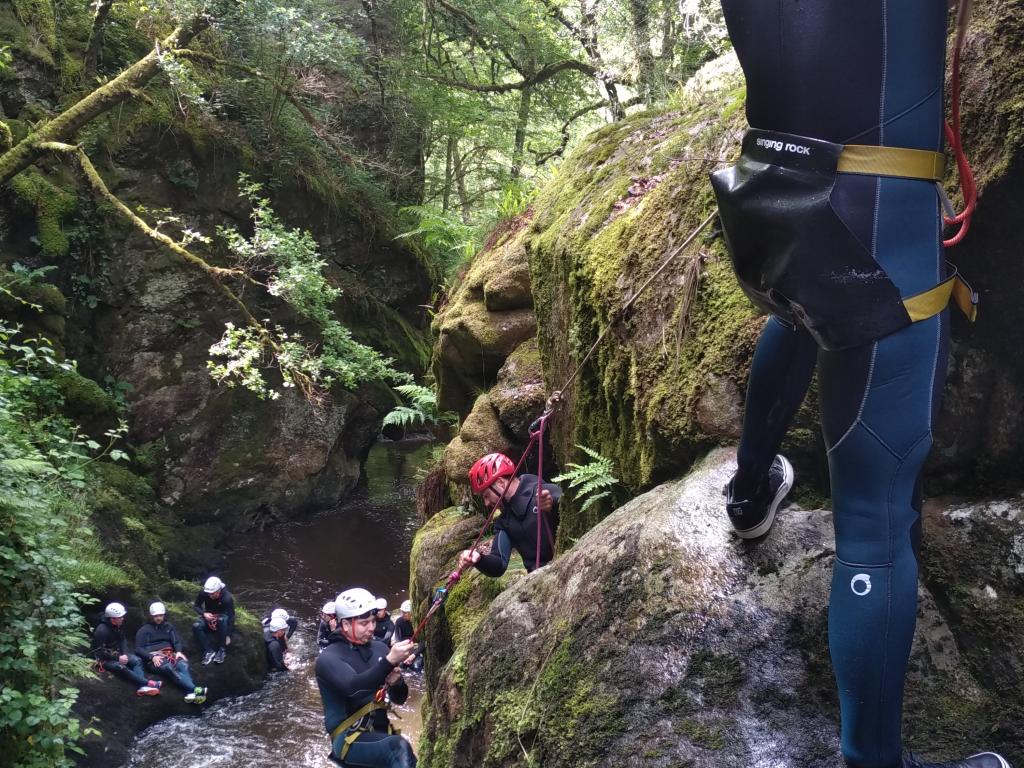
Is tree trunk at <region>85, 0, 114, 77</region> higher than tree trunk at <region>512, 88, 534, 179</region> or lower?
higher

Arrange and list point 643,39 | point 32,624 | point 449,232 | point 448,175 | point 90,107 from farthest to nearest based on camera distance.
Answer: point 448,175 → point 449,232 → point 90,107 → point 643,39 → point 32,624

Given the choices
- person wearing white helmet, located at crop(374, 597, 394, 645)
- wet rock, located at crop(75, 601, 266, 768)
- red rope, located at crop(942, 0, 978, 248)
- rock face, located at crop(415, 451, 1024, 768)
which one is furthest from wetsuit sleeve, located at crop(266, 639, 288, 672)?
red rope, located at crop(942, 0, 978, 248)

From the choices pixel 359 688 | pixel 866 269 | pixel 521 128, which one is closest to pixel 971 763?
pixel 866 269

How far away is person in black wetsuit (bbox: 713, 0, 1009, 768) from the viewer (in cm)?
172

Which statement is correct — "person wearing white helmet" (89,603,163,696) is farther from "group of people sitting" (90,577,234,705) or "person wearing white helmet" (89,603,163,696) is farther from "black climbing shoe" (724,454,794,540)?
"black climbing shoe" (724,454,794,540)

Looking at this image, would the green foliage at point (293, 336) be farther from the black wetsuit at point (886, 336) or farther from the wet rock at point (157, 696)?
the black wetsuit at point (886, 336)

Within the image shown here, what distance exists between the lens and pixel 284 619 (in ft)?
42.8

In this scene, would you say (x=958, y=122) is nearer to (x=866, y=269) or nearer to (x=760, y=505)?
(x=866, y=269)

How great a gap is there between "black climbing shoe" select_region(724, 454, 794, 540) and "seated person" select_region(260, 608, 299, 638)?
12.1 metres

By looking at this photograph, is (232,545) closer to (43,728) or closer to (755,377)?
(43,728)

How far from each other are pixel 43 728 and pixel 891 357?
6683mm

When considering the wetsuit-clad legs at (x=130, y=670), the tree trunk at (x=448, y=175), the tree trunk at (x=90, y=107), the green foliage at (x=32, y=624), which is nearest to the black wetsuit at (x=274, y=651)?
the wetsuit-clad legs at (x=130, y=670)

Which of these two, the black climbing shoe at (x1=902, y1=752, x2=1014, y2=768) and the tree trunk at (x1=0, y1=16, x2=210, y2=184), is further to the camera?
the tree trunk at (x1=0, y1=16, x2=210, y2=184)

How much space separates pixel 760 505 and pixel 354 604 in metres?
4.26
